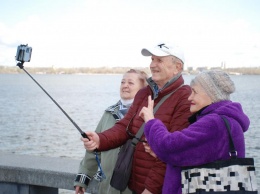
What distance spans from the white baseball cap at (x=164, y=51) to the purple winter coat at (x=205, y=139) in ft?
1.89

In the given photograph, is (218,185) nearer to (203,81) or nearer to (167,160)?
(167,160)

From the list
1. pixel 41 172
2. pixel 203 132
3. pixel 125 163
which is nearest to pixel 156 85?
pixel 125 163

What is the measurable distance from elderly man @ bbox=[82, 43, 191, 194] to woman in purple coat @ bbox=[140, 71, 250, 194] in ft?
0.57

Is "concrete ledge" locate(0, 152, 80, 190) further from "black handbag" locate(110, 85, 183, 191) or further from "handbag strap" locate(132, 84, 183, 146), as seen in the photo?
"handbag strap" locate(132, 84, 183, 146)

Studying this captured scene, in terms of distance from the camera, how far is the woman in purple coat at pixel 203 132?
2467 millimetres

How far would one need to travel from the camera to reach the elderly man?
2898mm

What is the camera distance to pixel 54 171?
4.37 m

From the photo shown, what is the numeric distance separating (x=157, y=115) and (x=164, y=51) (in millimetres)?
448

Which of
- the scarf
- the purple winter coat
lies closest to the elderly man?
the purple winter coat

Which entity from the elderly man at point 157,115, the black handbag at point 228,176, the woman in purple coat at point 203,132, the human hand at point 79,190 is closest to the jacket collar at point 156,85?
the elderly man at point 157,115

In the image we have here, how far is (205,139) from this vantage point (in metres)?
2.46

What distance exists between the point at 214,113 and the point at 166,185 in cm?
55

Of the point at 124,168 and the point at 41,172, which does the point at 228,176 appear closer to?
the point at 124,168

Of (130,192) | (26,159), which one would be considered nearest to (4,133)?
(26,159)
